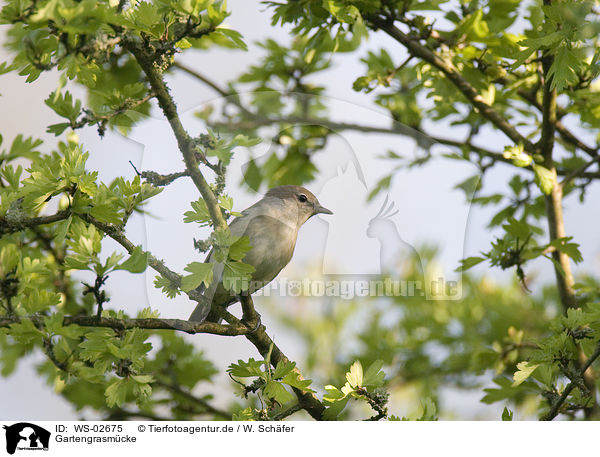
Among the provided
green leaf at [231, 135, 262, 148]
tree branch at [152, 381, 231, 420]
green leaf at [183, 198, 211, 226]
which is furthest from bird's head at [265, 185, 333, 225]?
tree branch at [152, 381, 231, 420]

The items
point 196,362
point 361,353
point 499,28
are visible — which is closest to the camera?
point 499,28

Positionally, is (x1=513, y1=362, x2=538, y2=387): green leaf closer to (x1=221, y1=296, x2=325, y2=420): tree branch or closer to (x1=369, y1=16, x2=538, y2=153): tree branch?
(x1=221, y1=296, x2=325, y2=420): tree branch

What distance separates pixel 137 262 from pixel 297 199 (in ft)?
2.25

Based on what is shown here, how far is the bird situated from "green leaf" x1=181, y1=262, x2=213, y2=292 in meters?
0.33

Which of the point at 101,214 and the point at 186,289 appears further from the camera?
the point at 101,214

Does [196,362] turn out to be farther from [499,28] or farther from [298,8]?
[499,28]

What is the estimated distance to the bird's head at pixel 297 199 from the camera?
223 cm

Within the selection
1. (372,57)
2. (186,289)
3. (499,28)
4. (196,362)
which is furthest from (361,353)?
(186,289)

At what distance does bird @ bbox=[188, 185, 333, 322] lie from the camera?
2156mm

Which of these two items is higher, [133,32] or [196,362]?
[133,32]

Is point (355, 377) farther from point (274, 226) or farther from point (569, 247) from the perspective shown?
point (569, 247)

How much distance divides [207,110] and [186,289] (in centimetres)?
100

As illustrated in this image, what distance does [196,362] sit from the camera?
3.38 metres
